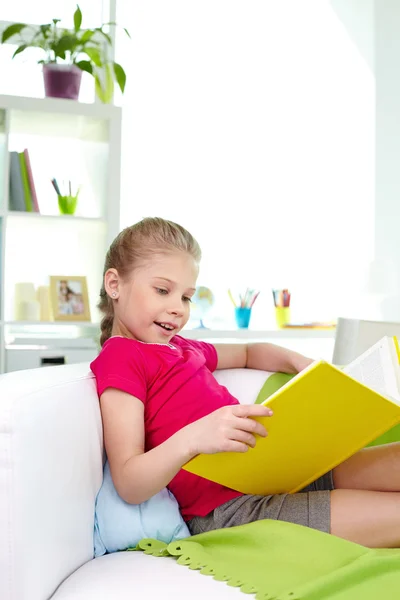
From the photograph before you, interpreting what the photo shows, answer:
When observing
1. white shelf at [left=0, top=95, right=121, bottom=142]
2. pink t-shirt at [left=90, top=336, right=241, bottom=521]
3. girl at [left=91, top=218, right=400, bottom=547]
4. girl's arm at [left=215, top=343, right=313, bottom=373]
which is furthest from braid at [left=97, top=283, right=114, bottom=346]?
white shelf at [left=0, top=95, right=121, bottom=142]

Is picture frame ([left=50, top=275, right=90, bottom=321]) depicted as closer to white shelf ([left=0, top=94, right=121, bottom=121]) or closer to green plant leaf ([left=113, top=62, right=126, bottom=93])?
white shelf ([left=0, top=94, right=121, bottom=121])

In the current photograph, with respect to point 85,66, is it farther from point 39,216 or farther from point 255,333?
point 255,333

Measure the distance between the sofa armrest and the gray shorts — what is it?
21cm

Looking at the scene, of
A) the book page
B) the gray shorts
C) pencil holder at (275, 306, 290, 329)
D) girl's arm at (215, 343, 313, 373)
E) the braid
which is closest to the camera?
the book page

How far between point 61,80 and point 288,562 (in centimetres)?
264

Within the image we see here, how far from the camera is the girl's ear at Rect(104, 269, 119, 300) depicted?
1507 mm

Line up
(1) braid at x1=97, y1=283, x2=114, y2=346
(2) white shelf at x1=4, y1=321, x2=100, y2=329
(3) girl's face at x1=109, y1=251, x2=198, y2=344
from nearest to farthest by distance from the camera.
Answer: (3) girl's face at x1=109, y1=251, x2=198, y2=344, (1) braid at x1=97, y1=283, x2=114, y2=346, (2) white shelf at x1=4, y1=321, x2=100, y2=329

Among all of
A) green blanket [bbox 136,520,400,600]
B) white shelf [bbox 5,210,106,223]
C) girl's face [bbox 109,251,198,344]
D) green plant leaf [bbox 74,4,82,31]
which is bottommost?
green blanket [bbox 136,520,400,600]

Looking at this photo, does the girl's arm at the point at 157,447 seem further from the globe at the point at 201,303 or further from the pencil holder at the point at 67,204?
the globe at the point at 201,303

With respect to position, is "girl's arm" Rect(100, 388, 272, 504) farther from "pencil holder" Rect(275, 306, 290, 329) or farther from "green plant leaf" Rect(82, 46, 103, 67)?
"pencil holder" Rect(275, 306, 290, 329)

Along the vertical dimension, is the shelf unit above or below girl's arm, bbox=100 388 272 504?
above

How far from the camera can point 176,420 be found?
137 centimetres

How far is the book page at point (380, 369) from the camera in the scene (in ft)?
3.93

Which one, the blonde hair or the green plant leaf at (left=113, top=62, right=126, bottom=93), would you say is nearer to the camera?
the blonde hair
